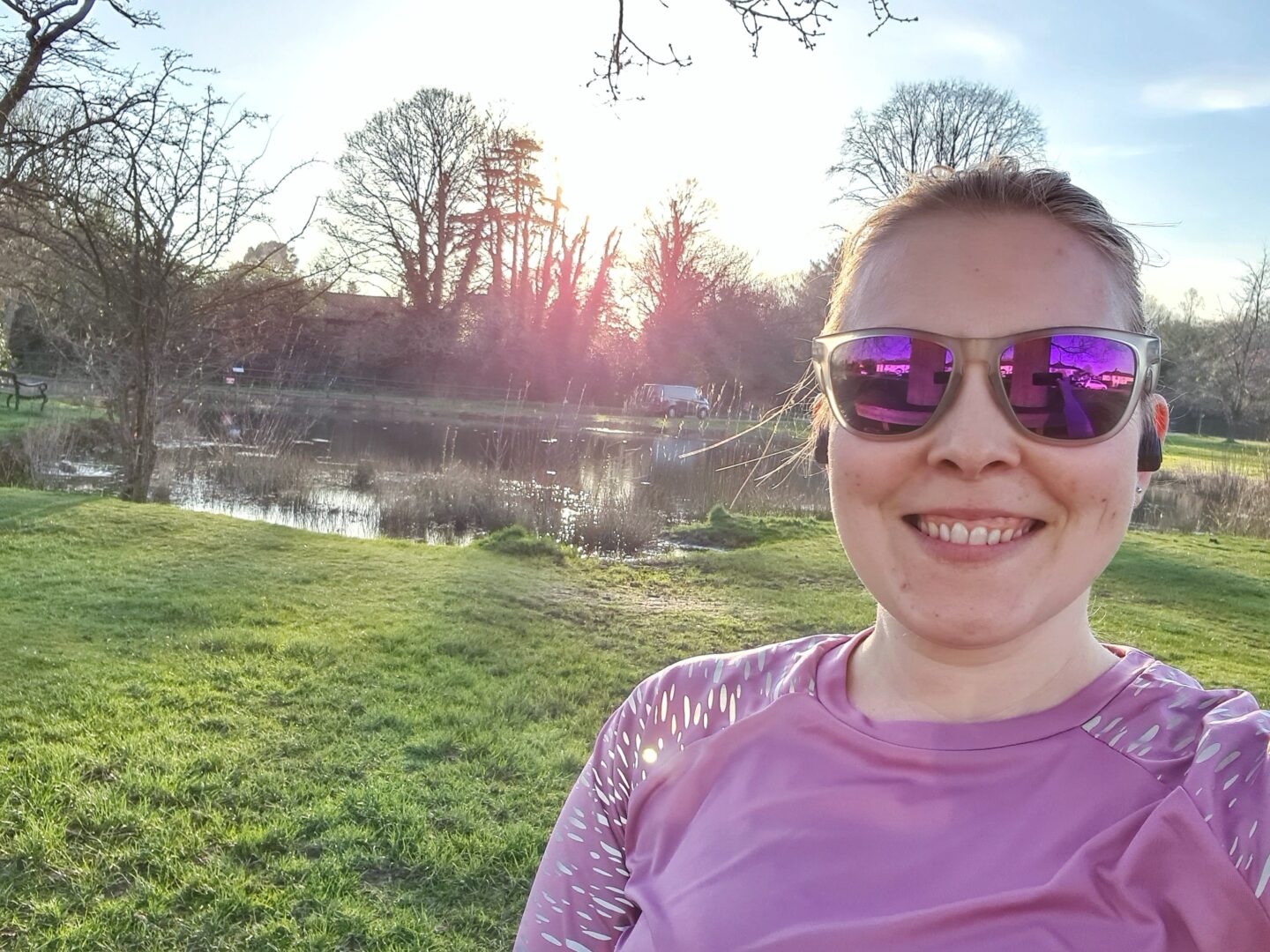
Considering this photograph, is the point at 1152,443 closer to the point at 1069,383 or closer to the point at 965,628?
the point at 1069,383

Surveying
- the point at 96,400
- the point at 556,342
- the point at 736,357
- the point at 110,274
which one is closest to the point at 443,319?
the point at 556,342

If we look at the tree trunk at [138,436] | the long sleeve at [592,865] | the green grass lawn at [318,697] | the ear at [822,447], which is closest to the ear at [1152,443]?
the ear at [822,447]

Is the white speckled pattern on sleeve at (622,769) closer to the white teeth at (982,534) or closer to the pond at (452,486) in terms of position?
the white teeth at (982,534)

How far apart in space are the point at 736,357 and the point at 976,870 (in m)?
36.2

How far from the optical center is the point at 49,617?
495 cm

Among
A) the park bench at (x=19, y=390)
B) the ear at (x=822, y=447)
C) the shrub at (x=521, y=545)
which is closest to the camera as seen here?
the ear at (x=822, y=447)

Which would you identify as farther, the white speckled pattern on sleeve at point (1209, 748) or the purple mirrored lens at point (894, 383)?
the purple mirrored lens at point (894, 383)

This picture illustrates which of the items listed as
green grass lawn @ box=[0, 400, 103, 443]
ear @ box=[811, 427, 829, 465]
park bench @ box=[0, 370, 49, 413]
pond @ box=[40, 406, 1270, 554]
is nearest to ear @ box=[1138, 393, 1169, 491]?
ear @ box=[811, 427, 829, 465]

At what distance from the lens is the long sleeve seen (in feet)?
4.04

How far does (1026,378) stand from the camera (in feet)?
3.60

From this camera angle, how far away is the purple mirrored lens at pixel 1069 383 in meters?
1.08

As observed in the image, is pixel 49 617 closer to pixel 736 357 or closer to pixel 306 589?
pixel 306 589

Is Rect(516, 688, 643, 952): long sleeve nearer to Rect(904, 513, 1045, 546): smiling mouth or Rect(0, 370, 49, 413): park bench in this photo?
Rect(904, 513, 1045, 546): smiling mouth

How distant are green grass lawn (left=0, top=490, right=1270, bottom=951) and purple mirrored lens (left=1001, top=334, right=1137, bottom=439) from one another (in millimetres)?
2187
